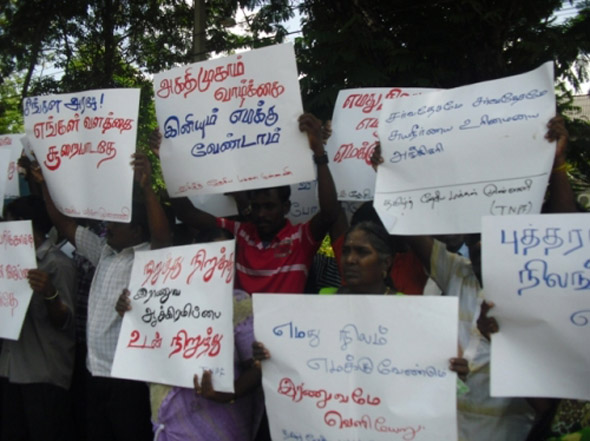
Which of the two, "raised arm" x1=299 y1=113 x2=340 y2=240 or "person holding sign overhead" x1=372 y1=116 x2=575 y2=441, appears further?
"raised arm" x1=299 y1=113 x2=340 y2=240

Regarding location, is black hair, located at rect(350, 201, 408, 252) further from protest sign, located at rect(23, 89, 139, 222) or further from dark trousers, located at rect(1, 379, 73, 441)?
dark trousers, located at rect(1, 379, 73, 441)

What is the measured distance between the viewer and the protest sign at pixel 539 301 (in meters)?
2.21

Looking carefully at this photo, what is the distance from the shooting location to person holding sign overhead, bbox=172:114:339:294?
123 inches

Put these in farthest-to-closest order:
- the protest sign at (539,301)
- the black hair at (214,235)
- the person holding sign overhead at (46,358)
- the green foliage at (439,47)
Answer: the green foliage at (439,47) < the person holding sign overhead at (46,358) < the black hair at (214,235) < the protest sign at (539,301)

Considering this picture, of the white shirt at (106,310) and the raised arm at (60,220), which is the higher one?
the raised arm at (60,220)

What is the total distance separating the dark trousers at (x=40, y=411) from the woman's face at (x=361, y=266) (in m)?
2.01

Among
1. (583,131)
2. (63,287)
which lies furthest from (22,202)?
(583,131)

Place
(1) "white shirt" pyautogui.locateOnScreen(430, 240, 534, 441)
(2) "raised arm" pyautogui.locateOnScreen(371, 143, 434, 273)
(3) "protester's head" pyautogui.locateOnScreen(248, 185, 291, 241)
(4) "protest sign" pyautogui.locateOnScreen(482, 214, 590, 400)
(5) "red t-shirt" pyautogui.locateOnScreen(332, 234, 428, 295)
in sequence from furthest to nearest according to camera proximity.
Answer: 1. (3) "protester's head" pyautogui.locateOnScreen(248, 185, 291, 241)
2. (5) "red t-shirt" pyautogui.locateOnScreen(332, 234, 428, 295)
3. (2) "raised arm" pyautogui.locateOnScreen(371, 143, 434, 273)
4. (1) "white shirt" pyautogui.locateOnScreen(430, 240, 534, 441)
5. (4) "protest sign" pyautogui.locateOnScreen(482, 214, 590, 400)

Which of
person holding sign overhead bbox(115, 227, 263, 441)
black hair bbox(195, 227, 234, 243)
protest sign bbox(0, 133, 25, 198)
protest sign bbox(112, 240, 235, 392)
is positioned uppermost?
protest sign bbox(0, 133, 25, 198)

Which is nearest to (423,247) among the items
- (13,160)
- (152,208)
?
(152,208)

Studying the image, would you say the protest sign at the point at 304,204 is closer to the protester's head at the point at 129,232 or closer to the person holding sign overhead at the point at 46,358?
the protester's head at the point at 129,232

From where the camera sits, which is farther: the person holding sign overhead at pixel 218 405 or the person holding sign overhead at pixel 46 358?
the person holding sign overhead at pixel 46 358

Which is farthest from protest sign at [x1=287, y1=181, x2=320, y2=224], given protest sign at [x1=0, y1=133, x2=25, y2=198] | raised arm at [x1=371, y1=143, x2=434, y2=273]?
protest sign at [x1=0, y1=133, x2=25, y2=198]

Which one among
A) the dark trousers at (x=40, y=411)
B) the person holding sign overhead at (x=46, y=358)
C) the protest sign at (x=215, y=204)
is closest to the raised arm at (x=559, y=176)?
the protest sign at (x=215, y=204)
